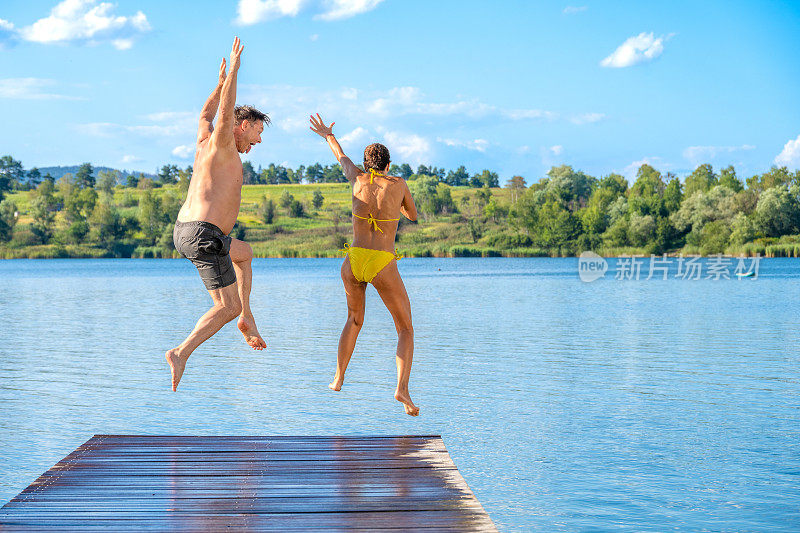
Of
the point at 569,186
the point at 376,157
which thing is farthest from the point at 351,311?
the point at 569,186

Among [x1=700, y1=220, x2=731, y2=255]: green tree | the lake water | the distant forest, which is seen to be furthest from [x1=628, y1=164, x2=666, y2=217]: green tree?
the lake water

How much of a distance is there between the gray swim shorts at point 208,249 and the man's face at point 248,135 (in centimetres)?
77

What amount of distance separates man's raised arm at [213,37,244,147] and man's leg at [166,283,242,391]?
48.1 inches

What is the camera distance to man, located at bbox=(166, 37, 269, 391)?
6.99 meters

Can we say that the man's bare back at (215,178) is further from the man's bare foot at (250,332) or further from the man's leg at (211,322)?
the man's bare foot at (250,332)

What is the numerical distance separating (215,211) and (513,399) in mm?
8330

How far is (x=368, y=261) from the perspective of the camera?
25.7 ft

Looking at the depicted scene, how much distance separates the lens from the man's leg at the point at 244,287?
743cm

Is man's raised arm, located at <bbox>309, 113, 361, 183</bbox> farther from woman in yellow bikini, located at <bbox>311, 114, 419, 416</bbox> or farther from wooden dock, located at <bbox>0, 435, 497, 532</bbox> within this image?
wooden dock, located at <bbox>0, 435, 497, 532</bbox>

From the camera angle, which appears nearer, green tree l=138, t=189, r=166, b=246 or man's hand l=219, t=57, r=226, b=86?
man's hand l=219, t=57, r=226, b=86

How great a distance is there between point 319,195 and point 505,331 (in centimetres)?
11227

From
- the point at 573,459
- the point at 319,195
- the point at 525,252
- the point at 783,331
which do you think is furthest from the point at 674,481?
the point at 319,195

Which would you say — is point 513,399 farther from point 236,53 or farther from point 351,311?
point 236,53

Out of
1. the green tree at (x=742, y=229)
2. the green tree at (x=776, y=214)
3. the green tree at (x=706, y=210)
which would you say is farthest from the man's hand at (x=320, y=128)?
the green tree at (x=706, y=210)
